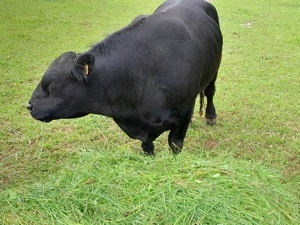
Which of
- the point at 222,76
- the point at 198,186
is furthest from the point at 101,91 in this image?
the point at 222,76

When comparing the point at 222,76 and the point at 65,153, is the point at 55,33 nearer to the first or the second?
the point at 222,76

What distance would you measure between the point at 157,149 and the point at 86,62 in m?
2.26

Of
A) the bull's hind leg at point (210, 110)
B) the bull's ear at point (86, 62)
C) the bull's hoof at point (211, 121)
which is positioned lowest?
the bull's hoof at point (211, 121)

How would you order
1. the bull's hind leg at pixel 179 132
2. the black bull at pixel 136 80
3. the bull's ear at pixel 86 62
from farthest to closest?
the bull's hind leg at pixel 179 132 → the black bull at pixel 136 80 → the bull's ear at pixel 86 62

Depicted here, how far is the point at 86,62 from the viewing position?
377cm

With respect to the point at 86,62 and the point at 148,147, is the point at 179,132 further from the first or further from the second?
the point at 86,62

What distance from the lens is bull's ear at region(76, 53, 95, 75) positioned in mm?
3716

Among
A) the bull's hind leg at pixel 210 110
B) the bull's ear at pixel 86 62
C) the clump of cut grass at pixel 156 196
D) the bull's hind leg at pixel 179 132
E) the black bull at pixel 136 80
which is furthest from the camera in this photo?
the bull's hind leg at pixel 210 110

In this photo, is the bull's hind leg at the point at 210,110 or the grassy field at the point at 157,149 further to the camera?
the bull's hind leg at the point at 210,110

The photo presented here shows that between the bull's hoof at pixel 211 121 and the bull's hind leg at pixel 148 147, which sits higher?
the bull's hind leg at pixel 148 147

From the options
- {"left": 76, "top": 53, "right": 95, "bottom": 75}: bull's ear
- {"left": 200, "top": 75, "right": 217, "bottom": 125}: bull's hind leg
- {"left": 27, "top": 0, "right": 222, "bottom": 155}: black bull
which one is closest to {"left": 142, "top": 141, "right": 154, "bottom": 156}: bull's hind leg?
{"left": 27, "top": 0, "right": 222, "bottom": 155}: black bull

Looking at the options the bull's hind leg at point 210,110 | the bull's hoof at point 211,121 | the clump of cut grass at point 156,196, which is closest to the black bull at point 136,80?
the clump of cut grass at point 156,196

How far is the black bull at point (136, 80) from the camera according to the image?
3.94m

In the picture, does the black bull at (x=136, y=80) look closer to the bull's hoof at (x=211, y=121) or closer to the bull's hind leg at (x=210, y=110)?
the bull's hind leg at (x=210, y=110)
